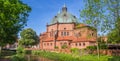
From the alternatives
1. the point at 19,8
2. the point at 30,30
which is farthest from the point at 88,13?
the point at 30,30

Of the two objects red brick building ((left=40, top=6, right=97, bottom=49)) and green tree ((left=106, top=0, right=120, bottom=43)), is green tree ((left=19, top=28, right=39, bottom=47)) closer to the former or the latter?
red brick building ((left=40, top=6, right=97, bottom=49))

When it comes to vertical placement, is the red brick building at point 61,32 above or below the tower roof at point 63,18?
below

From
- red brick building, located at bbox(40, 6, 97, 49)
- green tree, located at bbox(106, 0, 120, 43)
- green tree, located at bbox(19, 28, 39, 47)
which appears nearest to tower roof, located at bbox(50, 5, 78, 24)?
red brick building, located at bbox(40, 6, 97, 49)

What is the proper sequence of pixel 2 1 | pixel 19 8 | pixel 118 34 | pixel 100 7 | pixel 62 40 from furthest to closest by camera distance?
pixel 62 40, pixel 100 7, pixel 118 34, pixel 19 8, pixel 2 1

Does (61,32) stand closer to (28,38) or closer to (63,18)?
(63,18)

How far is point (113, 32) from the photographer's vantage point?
45531mm

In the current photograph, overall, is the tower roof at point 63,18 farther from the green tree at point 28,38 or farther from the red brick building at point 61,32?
the green tree at point 28,38

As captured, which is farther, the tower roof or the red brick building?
the tower roof

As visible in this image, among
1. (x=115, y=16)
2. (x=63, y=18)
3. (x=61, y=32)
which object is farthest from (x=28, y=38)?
(x=115, y=16)

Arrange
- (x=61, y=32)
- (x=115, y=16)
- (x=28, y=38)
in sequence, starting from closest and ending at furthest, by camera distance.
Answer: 1. (x=115, y=16)
2. (x=61, y=32)
3. (x=28, y=38)

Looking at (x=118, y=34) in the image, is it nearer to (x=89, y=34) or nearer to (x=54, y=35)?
(x=89, y=34)

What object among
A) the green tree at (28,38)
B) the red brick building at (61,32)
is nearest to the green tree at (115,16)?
the red brick building at (61,32)

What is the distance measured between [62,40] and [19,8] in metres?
74.8

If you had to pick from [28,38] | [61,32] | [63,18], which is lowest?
[28,38]
